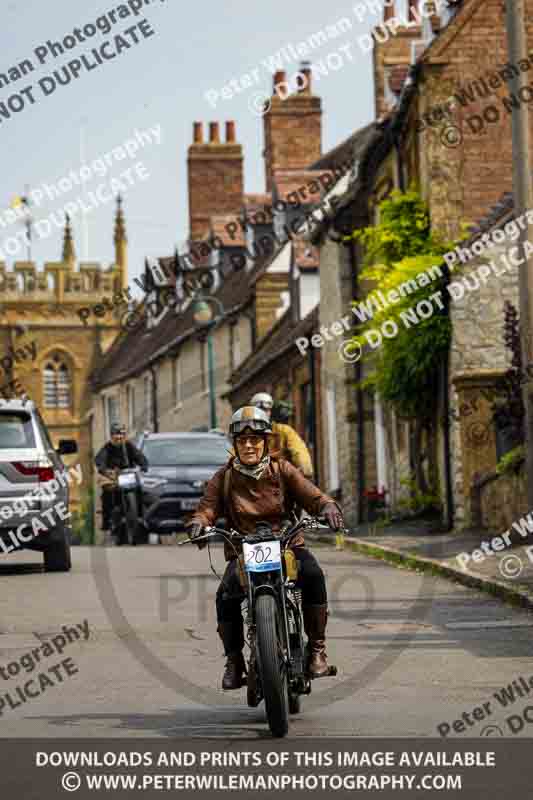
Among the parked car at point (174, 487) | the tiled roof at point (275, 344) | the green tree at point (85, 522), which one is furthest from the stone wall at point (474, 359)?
the green tree at point (85, 522)

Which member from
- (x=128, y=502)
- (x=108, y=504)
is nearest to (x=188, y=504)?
(x=128, y=502)

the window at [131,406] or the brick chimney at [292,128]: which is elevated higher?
the brick chimney at [292,128]

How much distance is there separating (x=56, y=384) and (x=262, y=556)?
304 feet

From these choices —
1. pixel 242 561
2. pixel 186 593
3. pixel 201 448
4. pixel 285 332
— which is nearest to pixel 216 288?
pixel 285 332

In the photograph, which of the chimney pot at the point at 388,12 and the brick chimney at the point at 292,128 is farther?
the brick chimney at the point at 292,128

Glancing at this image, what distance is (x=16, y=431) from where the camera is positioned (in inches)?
750

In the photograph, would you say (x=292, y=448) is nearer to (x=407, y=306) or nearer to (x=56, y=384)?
(x=407, y=306)

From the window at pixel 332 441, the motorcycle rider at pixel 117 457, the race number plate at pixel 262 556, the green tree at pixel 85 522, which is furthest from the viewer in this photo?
the green tree at pixel 85 522

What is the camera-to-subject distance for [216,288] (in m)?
58.6

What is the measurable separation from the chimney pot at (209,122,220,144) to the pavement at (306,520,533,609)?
34.6 metres

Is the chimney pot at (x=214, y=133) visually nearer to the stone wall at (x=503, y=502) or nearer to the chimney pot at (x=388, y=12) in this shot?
the chimney pot at (x=388, y=12)

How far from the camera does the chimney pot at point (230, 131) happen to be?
194 feet

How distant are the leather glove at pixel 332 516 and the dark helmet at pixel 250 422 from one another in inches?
20.4

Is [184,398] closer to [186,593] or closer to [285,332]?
[285,332]
